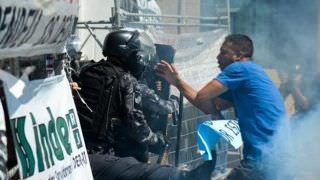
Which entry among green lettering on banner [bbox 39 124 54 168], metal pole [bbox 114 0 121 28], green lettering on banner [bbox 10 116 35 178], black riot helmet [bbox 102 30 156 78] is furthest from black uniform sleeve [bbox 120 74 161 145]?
metal pole [bbox 114 0 121 28]

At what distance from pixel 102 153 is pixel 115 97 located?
1.35 ft

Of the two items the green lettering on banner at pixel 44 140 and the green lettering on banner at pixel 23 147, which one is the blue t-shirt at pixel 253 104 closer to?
the green lettering on banner at pixel 44 140

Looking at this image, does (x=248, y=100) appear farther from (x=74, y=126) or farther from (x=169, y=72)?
(x=74, y=126)

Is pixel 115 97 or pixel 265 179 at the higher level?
pixel 115 97

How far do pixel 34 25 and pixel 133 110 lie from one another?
1665 millimetres

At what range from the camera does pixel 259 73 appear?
15.7ft

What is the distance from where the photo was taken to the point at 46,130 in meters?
3.06

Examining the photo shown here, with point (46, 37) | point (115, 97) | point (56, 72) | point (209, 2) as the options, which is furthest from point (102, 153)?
point (209, 2)

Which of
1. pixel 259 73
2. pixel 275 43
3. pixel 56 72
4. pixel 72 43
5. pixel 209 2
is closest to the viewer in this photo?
pixel 56 72

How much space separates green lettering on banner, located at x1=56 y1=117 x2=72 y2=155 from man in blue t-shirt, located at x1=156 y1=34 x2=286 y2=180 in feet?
5.63

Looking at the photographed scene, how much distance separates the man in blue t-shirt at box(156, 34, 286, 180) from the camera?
4605 mm

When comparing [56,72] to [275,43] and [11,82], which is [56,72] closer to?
[11,82]

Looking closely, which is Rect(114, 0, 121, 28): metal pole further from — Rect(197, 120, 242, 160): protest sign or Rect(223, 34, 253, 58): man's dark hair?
Rect(197, 120, 242, 160): protest sign

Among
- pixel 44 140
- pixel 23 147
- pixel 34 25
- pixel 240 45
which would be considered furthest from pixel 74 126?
pixel 240 45
